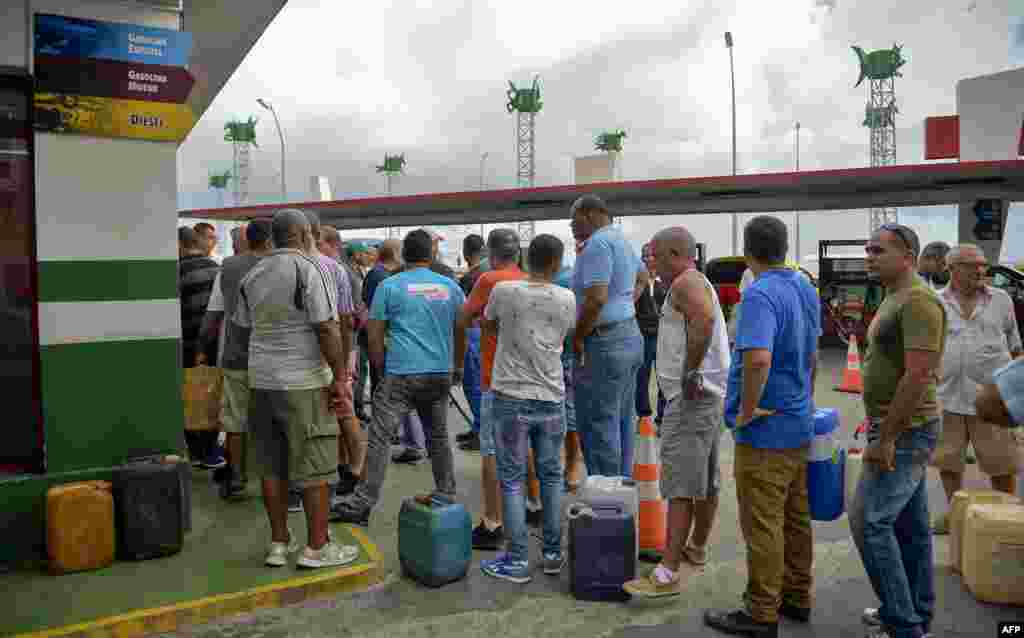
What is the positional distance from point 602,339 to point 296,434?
6.44 feet

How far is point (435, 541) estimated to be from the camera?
14.3 feet

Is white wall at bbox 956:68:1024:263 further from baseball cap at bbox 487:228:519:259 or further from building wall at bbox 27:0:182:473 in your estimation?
building wall at bbox 27:0:182:473

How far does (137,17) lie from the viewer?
505 cm

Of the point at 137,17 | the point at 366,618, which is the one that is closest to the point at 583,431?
the point at 366,618

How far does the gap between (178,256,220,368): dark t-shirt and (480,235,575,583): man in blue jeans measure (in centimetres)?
315

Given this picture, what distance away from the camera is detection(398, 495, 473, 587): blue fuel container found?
14.4 ft

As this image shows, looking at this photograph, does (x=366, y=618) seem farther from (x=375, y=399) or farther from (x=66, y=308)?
(x=66, y=308)

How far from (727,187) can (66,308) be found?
1895 centimetres

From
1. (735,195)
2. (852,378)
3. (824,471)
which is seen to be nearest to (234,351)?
(824,471)

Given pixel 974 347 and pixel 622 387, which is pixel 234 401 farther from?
pixel 974 347

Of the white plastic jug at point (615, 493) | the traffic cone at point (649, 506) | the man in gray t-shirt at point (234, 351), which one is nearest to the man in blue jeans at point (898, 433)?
the white plastic jug at point (615, 493)

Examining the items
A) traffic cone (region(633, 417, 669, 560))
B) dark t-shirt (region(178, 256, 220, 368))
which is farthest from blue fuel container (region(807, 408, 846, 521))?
dark t-shirt (region(178, 256, 220, 368))

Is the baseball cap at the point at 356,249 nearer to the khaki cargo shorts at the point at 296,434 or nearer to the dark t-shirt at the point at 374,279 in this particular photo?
the dark t-shirt at the point at 374,279

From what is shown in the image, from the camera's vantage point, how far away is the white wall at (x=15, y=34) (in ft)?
15.1
